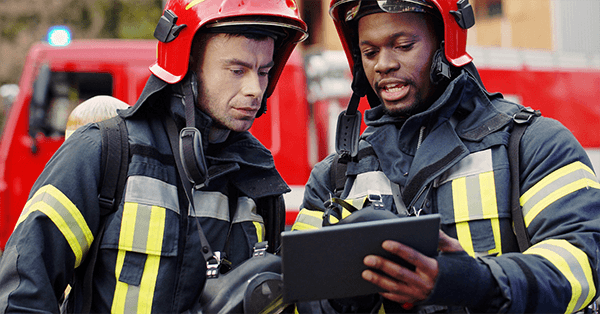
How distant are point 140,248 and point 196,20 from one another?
100cm

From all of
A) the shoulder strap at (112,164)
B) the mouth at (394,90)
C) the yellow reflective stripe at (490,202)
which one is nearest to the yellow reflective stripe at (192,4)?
the shoulder strap at (112,164)

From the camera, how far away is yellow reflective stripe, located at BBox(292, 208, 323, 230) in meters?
2.43

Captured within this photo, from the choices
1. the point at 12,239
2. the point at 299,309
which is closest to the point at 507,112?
the point at 299,309

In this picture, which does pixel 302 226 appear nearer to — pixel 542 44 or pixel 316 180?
pixel 316 180

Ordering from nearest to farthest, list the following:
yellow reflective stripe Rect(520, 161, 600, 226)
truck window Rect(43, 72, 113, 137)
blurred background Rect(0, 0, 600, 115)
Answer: yellow reflective stripe Rect(520, 161, 600, 226), truck window Rect(43, 72, 113, 137), blurred background Rect(0, 0, 600, 115)

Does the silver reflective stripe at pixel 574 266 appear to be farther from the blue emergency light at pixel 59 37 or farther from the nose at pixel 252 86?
the blue emergency light at pixel 59 37

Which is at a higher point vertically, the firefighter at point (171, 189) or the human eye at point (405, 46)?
the human eye at point (405, 46)

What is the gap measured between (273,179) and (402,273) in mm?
1096

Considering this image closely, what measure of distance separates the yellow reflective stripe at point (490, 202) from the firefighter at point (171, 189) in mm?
Answer: 895

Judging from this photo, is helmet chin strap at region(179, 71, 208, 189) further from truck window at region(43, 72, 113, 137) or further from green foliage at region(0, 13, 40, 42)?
green foliage at region(0, 13, 40, 42)

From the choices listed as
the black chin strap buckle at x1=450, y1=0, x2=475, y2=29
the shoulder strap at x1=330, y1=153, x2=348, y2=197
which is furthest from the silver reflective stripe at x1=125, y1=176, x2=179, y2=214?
the black chin strap buckle at x1=450, y1=0, x2=475, y2=29

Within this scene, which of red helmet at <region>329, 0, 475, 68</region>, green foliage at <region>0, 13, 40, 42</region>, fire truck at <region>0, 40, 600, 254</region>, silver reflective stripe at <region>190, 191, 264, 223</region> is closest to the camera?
silver reflective stripe at <region>190, 191, 264, 223</region>

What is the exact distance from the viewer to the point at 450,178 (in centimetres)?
Answer: 216

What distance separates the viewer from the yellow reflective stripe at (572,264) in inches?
71.1
